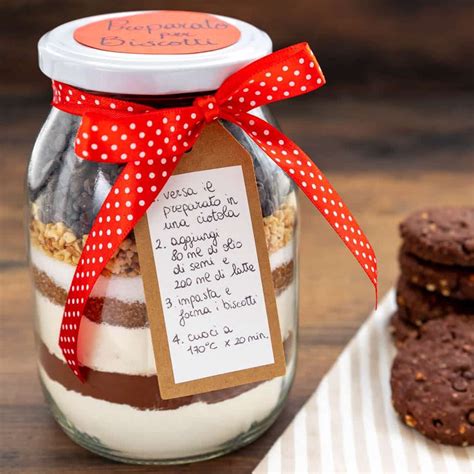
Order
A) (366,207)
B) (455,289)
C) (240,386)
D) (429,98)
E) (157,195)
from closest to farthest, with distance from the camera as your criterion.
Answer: (157,195), (240,386), (455,289), (366,207), (429,98)

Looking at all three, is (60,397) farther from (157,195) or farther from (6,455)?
(157,195)

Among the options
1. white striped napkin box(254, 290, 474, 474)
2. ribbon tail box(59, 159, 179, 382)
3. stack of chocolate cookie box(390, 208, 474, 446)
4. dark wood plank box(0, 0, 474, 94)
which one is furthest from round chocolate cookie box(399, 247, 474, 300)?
dark wood plank box(0, 0, 474, 94)

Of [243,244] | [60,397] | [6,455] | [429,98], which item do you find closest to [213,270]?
[243,244]

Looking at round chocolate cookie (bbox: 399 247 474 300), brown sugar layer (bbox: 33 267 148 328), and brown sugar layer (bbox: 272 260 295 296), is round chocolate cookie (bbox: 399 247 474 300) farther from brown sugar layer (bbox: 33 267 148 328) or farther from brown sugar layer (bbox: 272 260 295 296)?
brown sugar layer (bbox: 33 267 148 328)

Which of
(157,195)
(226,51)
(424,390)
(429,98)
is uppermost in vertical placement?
(226,51)

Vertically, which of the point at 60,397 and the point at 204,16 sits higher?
the point at 204,16

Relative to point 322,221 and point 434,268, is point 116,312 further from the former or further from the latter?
point 322,221

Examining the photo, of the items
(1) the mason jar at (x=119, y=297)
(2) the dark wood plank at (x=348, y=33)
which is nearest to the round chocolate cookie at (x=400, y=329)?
(1) the mason jar at (x=119, y=297)

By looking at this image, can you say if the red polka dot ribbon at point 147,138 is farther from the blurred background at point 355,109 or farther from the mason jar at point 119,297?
the blurred background at point 355,109
